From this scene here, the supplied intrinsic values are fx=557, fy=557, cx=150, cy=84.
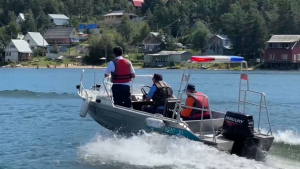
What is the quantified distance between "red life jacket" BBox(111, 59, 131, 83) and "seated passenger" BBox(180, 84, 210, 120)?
185cm

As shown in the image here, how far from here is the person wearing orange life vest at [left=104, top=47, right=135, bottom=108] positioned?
556 inches

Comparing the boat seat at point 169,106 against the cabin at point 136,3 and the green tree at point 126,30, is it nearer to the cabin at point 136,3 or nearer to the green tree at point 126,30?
the green tree at point 126,30

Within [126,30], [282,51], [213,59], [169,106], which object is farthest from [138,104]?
[126,30]

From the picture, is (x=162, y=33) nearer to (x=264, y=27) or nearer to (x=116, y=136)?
(x=264, y=27)

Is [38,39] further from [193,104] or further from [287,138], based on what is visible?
[193,104]

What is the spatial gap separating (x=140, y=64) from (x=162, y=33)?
14040 mm

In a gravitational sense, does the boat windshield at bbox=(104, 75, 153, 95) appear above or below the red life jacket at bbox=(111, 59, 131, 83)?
below

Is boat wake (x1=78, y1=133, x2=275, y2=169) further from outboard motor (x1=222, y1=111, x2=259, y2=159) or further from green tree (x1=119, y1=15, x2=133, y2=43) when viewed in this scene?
green tree (x1=119, y1=15, x2=133, y2=43)

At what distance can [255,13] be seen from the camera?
94.4 metres

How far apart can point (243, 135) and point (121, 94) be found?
381 cm

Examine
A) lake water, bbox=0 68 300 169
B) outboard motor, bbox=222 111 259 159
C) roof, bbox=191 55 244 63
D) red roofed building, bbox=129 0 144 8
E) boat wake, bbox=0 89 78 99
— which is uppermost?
red roofed building, bbox=129 0 144 8

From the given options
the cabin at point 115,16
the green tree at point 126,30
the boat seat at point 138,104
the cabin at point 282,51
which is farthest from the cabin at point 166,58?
the boat seat at point 138,104

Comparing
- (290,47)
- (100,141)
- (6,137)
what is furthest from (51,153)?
(290,47)

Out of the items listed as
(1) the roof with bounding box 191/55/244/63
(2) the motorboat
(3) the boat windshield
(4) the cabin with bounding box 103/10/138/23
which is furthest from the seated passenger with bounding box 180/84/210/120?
(4) the cabin with bounding box 103/10/138/23
